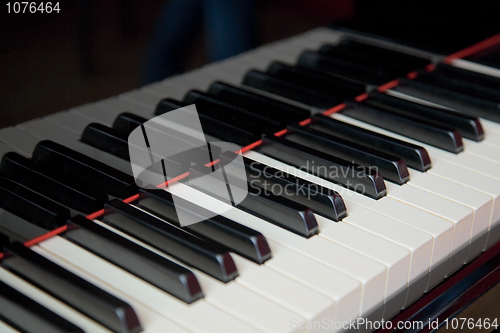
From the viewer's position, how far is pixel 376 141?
168cm

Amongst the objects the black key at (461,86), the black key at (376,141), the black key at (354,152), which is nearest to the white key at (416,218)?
the black key at (354,152)

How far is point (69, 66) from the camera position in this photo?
1283mm

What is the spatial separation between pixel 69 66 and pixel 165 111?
31cm

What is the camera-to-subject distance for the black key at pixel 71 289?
3.30 ft

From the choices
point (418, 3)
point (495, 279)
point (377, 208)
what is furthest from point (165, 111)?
point (418, 3)

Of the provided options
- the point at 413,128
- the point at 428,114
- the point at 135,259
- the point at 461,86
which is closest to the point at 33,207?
the point at 135,259

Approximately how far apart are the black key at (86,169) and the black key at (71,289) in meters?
0.23

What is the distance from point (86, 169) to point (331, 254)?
1.97ft

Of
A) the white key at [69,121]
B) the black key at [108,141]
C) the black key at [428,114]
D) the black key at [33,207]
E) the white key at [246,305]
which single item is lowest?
the white key at [246,305]

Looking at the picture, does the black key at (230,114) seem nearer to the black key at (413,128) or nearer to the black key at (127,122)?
the black key at (127,122)

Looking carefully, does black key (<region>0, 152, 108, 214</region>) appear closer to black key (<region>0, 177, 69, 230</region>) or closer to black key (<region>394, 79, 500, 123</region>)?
black key (<region>0, 177, 69, 230</region>)

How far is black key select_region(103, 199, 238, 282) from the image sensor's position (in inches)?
44.6

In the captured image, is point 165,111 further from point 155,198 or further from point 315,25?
point 315,25

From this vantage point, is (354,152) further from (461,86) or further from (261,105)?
(461,86)
